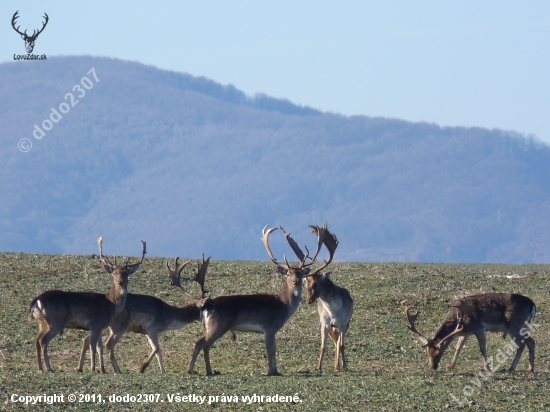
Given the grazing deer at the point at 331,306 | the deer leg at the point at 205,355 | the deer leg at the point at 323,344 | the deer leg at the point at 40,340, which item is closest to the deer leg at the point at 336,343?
the grazing deer at the point at 331,306

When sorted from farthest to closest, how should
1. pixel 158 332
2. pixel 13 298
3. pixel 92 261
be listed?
pixel 92 261 < pixel 13 298 < pixel 158 332

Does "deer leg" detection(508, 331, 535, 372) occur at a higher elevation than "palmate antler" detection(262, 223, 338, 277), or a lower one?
lower

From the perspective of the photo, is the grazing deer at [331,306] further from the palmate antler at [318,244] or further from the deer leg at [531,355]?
the deer leg at [531,355]

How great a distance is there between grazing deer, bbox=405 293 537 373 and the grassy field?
0.52m

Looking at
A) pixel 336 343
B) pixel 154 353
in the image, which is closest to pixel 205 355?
pixel 154 353

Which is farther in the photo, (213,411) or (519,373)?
(519,373)

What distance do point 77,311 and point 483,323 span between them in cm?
842

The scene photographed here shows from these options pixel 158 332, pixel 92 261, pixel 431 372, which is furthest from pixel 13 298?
pixel 431 372

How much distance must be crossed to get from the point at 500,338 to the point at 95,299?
33.1 feet

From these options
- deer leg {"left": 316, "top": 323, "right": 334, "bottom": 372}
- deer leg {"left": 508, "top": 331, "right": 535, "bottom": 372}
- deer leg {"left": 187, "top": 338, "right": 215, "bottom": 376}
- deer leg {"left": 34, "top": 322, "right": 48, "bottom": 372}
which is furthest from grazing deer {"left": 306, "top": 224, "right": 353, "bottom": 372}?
deer leg {"left": 34, "top": 322, "right": 48, "bottom": 372}

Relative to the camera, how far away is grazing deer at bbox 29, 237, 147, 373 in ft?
65.0

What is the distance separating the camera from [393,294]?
28.9 meters

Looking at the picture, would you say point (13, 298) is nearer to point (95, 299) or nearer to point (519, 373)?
point (95, 299)

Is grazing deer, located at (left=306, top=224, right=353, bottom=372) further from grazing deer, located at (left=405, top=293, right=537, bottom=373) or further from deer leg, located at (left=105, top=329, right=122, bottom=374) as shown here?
deer leg, located at (left=105, top=329, right=122, bottom=374)
